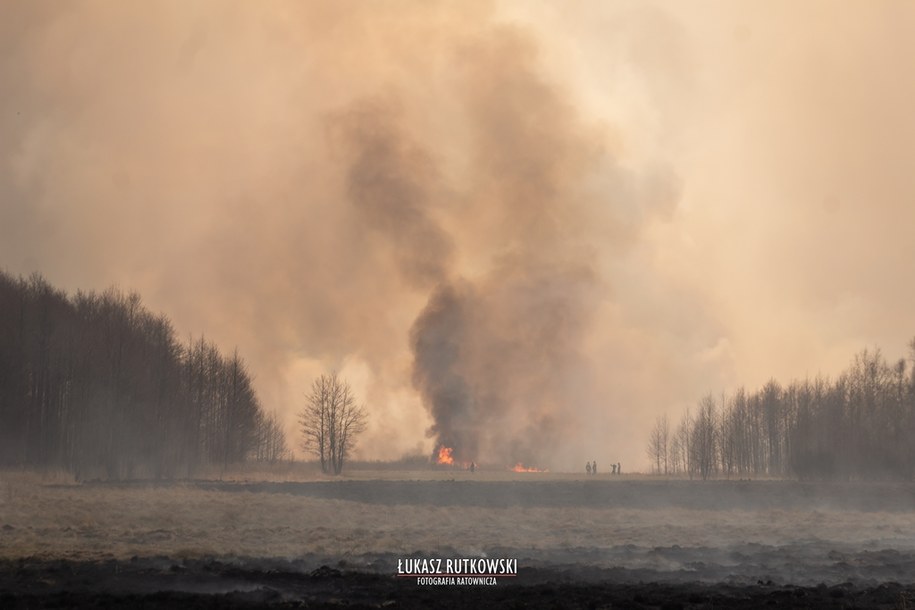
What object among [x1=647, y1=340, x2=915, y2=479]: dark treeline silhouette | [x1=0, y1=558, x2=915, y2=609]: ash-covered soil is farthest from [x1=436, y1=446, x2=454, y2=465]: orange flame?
[x1=0, y1=558, x2=915, y2=609]: ash-covered soil

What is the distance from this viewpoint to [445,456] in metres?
135

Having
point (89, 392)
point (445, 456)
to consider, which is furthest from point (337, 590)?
point (445, 456)

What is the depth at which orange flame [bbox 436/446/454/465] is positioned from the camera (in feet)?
440

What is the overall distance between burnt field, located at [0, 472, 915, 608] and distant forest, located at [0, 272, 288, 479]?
1836 centimetres

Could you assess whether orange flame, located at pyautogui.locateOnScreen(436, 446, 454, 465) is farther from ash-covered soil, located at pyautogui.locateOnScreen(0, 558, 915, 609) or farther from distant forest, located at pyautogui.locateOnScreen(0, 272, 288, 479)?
ash-covered soil, located at pyautogui.locateOnScreen(0, 558, 915, 609)

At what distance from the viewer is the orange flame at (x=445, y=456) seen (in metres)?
134

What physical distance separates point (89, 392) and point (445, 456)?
61660 mm

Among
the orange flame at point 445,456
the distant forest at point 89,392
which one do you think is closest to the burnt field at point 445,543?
the distant forest at point 89,392

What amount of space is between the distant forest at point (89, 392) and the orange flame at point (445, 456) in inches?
1562

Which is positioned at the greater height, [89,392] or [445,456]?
[89,392]

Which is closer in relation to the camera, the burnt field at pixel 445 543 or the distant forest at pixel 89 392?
the burnt field at pixel 445 543

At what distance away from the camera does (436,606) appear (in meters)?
27.6

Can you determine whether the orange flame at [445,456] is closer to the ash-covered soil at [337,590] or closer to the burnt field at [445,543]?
the burnt field at [445,543]

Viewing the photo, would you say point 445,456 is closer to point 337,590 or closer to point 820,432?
point 820,432
